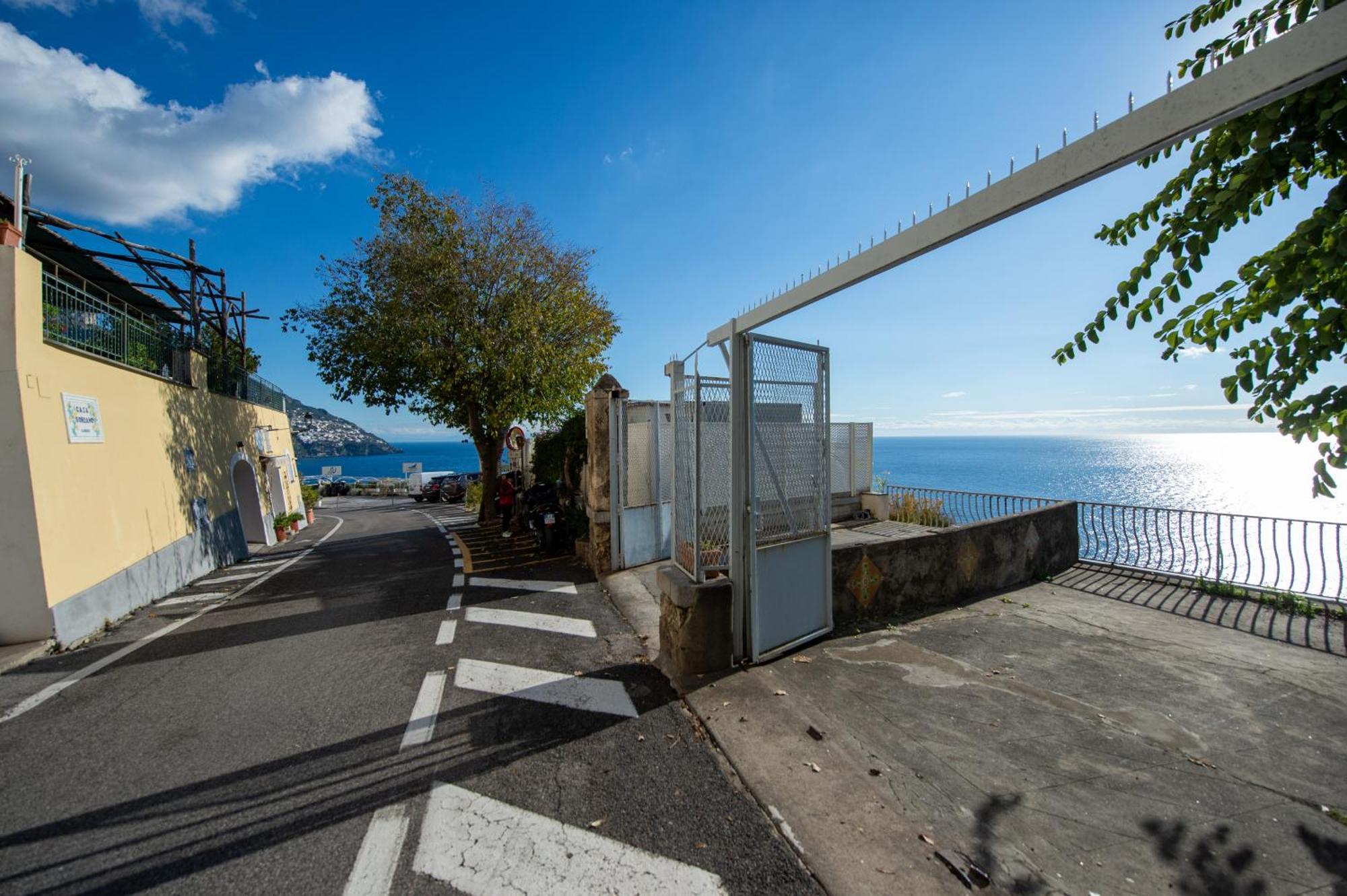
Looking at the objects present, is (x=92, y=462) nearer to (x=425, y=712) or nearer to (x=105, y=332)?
(x=105, y=332)

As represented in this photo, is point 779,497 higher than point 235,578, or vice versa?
point 779,497

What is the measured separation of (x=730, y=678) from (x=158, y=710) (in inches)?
182

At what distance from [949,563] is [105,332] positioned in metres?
12.4

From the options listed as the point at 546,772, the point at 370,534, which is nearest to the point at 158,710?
the point at 546,772

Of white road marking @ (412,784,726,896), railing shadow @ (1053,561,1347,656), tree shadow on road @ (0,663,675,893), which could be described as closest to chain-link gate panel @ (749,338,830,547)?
tree shadow on road @ (0,663,675,893)

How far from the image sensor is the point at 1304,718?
4039 millimetres

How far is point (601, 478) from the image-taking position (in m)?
9.23

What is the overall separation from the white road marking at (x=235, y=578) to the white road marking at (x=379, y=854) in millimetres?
9156

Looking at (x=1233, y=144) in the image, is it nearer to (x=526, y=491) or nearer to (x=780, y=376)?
(x=780, y=376)

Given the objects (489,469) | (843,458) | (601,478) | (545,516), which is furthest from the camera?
(489,469)

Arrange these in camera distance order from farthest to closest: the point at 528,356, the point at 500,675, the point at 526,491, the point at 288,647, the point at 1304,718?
the point at 528,356 < the point at 526,491 < the point at 288,647 < the point at 500,675 < the point at 1304,718

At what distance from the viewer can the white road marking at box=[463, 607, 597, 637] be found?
20.8 feet

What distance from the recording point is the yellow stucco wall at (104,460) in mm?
6215

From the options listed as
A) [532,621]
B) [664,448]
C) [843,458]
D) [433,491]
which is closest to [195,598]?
[532,621]
